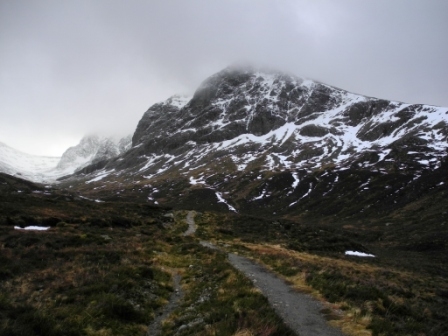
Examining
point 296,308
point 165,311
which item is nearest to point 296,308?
point 296,308

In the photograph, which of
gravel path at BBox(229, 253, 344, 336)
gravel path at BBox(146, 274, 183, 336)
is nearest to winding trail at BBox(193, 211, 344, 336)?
gravel path at BBox(229, 253, 344, 336)

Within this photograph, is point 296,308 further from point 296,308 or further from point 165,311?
point 165,311

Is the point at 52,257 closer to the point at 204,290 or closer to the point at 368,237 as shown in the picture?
the point at 204,290

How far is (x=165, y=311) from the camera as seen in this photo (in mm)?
13078

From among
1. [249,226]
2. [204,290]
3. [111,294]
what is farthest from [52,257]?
[249,226]

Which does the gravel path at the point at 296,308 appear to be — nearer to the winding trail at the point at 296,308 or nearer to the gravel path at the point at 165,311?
the winding trail at the point at 296,308

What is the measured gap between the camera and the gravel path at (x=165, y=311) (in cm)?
1096

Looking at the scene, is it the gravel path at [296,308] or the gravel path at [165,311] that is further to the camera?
the gravel path at [165,311]

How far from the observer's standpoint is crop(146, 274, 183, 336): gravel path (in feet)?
36.0

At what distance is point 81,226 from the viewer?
3656 centimetres

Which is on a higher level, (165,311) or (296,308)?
(296,308)

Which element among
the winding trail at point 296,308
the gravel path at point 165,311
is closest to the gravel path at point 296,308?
the winding trail at point 296,308

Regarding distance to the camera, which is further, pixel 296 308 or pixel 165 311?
pixel 165 311

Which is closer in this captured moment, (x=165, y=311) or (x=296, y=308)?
(x=296, y=308)
